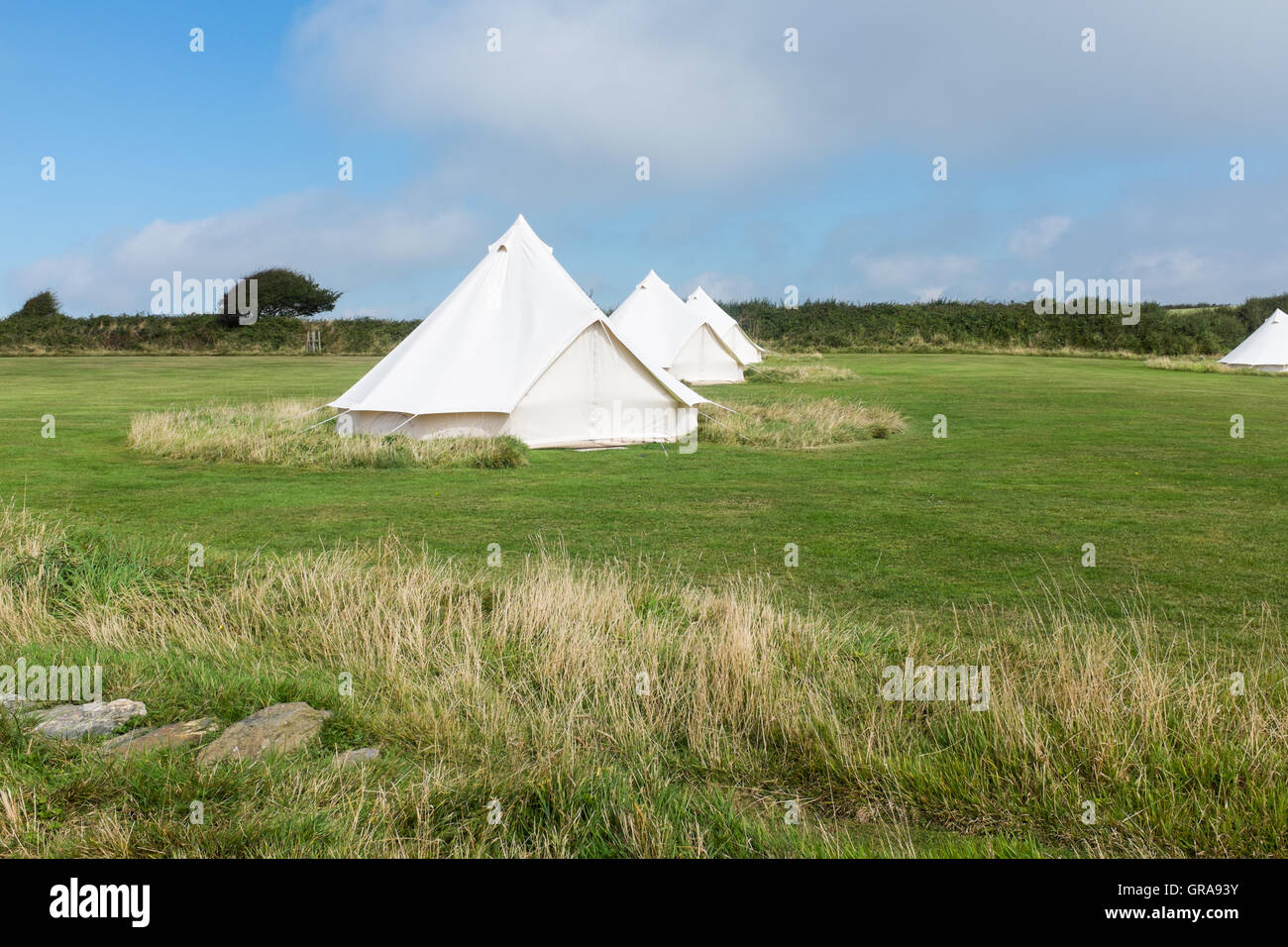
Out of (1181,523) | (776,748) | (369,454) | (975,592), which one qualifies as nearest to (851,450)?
(1181,523)

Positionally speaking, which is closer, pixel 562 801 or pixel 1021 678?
pixel 562 801

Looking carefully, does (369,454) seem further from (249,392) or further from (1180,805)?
(249,392)

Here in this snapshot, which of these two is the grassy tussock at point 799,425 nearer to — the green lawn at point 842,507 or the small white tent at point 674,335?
the green lawn at point 842,507

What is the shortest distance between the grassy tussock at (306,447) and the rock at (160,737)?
32.1ft

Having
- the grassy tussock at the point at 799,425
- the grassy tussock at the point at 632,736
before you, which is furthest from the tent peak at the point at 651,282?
the grassy tussock at the point at 632,736

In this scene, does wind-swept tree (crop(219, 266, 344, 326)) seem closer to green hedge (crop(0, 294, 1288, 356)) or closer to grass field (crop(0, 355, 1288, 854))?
green hedge (crop(0, 294, 1288, 356))

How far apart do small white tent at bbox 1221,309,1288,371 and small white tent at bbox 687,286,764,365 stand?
765 inches

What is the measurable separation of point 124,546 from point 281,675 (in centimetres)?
378

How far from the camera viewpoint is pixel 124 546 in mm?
8102

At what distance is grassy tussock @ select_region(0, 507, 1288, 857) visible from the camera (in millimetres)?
3600

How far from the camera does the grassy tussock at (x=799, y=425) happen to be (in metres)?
16.8

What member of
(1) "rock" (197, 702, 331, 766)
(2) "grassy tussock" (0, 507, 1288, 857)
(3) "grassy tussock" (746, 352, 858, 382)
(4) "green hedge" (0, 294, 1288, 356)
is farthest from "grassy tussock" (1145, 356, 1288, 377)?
(1) "rock" (197, 702, 331, 766)

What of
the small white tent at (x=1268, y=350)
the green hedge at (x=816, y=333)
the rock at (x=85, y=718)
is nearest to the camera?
the rock at (x=85, y=718)
